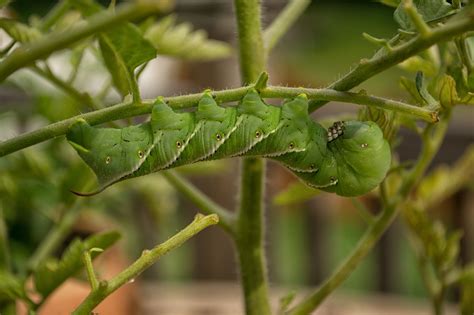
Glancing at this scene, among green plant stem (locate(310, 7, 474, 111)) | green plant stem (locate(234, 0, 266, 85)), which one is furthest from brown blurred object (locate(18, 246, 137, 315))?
green plant stem (locate(310, 7, 474, 111))

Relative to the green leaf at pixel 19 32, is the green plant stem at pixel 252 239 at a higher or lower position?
lower

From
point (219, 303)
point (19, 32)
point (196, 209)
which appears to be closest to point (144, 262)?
point (19, 32)

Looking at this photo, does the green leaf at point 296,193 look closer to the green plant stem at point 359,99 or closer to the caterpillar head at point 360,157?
the caterpillar head at point 360,157

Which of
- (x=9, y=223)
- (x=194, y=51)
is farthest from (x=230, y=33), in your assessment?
(x=194, y=51)

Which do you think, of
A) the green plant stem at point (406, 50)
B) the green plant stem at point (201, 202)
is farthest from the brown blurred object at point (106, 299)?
the green plant stem at point (406, 50)

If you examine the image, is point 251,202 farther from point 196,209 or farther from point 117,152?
point 196,209
